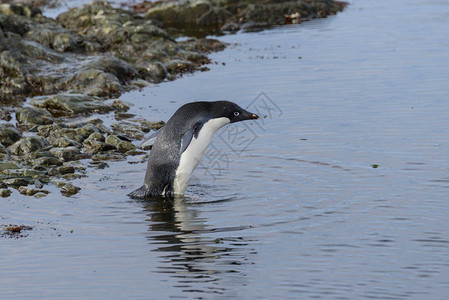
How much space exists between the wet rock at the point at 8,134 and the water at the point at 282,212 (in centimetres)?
254

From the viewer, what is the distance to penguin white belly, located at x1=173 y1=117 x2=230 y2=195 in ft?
40.8

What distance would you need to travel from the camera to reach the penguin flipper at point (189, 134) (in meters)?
12.0

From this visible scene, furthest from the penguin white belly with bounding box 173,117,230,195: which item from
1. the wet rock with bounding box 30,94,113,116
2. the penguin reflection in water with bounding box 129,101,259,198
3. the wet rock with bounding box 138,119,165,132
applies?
the wet rock with bounding box 30,94,113,116

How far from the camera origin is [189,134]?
39.8 feet

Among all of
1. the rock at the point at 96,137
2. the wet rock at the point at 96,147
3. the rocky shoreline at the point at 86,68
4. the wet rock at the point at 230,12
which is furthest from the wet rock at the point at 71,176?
the wet rock at the point at 230,12

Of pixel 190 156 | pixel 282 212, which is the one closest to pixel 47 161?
pixel 190 156

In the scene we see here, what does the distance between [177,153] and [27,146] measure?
11.7 ft

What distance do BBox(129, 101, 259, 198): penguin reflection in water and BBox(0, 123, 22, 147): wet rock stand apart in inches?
159

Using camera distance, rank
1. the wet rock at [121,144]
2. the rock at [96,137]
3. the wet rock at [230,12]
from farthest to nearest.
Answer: the wet rock at [230,12] → the rock at [96,137] → the wet rock at [121,144]

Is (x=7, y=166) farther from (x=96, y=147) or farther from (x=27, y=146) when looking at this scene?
(x=96, y=147)

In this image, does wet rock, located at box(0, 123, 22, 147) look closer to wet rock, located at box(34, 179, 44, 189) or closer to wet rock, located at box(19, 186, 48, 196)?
wet rock, located at box(34, 179, 44, 189)

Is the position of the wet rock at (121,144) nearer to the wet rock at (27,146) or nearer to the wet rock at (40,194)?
the wet rock at (27,146)

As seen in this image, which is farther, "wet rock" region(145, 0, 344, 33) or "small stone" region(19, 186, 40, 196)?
"wet rock" region(145, 0, 344, 33)

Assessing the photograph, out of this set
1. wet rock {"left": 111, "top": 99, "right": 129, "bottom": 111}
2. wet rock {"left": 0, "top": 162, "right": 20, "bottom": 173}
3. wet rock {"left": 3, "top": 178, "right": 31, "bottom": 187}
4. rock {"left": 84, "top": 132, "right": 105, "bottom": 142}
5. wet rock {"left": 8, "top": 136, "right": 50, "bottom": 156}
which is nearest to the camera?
wet rock {"left": 3, "top": 178, "right": 31, "bottom": 187}
